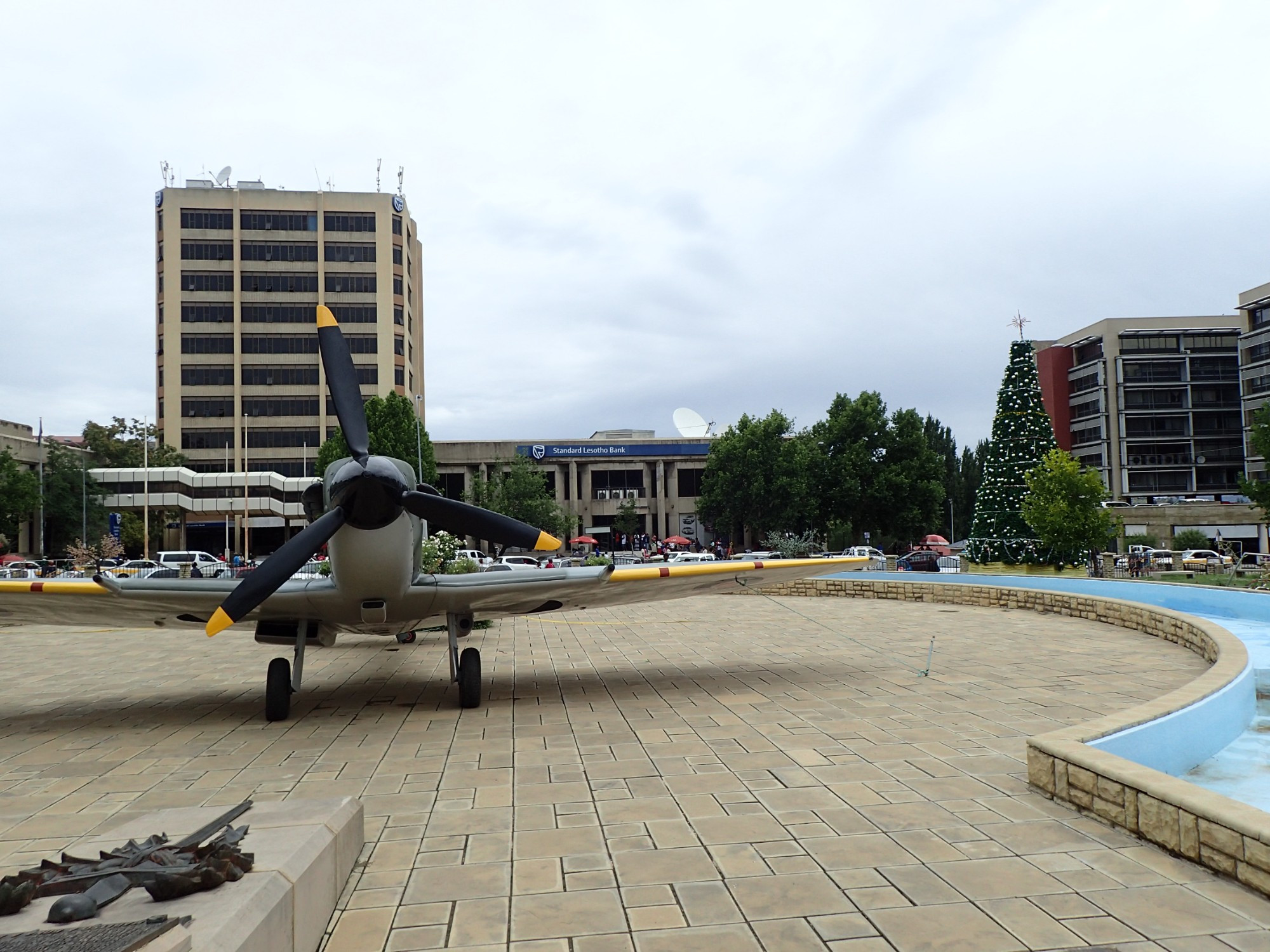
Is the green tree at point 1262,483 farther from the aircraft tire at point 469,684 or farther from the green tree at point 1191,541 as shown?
the aircraft tire at point 469,684

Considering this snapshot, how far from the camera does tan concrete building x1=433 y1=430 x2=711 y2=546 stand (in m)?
65.6

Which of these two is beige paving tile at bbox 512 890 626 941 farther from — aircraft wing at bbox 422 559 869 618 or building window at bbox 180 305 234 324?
building window at bbox 180 305 234 324

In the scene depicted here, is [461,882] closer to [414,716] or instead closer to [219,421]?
[414,716]

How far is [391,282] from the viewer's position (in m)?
69.9

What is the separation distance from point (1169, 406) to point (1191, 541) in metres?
22.7

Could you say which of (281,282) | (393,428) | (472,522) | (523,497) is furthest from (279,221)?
(472,522)

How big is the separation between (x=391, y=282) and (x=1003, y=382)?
175 feet

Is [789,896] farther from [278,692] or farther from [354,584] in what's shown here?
[278,692]

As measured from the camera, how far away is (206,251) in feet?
224

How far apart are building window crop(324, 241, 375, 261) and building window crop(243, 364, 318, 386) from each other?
31.5ft

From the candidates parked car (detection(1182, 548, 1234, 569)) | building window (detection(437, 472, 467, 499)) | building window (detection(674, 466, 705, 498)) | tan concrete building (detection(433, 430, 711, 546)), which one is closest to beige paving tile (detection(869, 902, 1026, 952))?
parked car (detection(1182, 548, 1234, 569))

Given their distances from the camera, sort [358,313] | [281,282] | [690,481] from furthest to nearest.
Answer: [281,282] → [690,481] → [358,313]

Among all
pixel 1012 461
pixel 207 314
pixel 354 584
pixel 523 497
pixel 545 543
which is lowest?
pixel 354 584

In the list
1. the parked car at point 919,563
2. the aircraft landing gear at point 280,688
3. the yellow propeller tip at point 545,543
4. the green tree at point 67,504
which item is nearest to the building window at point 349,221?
the green tree at point 67,504
